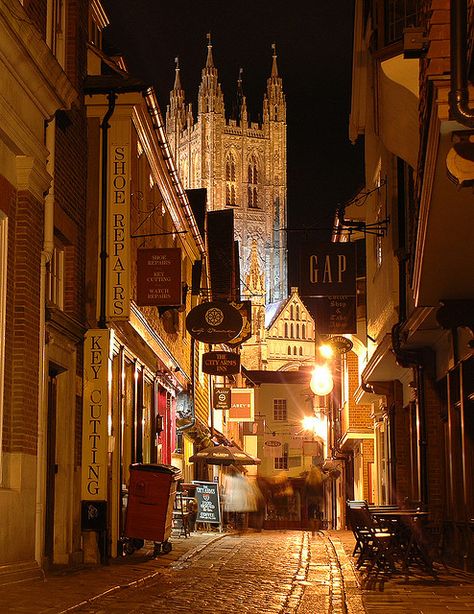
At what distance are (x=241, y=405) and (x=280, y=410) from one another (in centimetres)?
5166

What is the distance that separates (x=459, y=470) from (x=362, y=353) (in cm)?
1315

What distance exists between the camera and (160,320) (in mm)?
22172

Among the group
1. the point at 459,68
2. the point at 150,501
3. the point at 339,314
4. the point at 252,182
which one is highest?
the point at 252,182

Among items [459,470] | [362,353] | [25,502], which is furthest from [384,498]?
[25,502]

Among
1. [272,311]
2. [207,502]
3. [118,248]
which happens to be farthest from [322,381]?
[272,311]

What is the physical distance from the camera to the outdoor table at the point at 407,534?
11648 millimetres

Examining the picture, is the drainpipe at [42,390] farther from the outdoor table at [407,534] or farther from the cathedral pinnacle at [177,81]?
the cathedral pinnacle at [177,81]

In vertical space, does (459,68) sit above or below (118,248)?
below

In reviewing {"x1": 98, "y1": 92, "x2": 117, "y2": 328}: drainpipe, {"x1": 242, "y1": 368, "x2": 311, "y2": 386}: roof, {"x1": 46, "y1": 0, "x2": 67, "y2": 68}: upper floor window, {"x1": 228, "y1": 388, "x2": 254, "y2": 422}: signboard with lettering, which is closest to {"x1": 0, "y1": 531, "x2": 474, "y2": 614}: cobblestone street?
{"x1": 98, "y1": 92, "x2": 117, "y2": 328}: drainpipe

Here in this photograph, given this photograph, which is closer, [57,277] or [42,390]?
[42,390]

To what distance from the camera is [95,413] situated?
1411cm

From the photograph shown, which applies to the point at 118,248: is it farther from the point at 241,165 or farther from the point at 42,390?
the point at 241,165

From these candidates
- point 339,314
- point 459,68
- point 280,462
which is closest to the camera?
point 459,68

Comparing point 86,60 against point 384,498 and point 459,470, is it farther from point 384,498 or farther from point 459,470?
point 384,498
